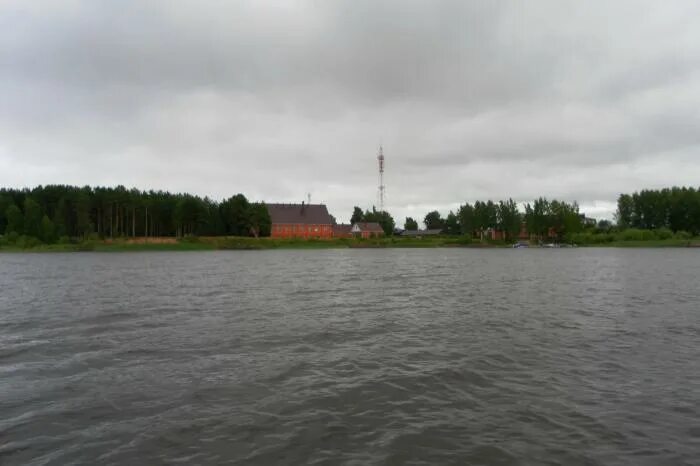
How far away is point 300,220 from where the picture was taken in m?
188

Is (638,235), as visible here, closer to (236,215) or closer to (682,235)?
(682,235)

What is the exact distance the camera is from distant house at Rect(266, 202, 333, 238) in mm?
184750

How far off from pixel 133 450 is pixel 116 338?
1113 cm

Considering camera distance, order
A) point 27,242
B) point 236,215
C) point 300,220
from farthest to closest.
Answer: point 300,220, point 236,215, point 27,242

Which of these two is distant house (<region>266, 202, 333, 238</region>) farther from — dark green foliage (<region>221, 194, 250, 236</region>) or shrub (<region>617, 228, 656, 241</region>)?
shrub (<region>617, 228, 656, 241</region>)

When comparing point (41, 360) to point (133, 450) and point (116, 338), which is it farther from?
point (133, 450)

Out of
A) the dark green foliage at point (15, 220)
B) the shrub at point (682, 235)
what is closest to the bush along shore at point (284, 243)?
the shrub at point (682, 235)

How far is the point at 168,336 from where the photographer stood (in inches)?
733

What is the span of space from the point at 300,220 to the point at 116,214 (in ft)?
222

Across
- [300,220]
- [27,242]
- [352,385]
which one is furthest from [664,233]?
[27,242]

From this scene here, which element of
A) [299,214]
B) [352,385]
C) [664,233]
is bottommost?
[352,385]

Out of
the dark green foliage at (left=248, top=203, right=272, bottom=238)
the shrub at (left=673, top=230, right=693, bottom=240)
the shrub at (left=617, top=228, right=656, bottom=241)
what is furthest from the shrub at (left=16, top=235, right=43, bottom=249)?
the shrub at (left=673, top=230, right=693, bottom=240)

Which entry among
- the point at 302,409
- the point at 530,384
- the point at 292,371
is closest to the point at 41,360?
the point at 292,371

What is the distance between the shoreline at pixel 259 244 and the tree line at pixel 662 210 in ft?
67.4
